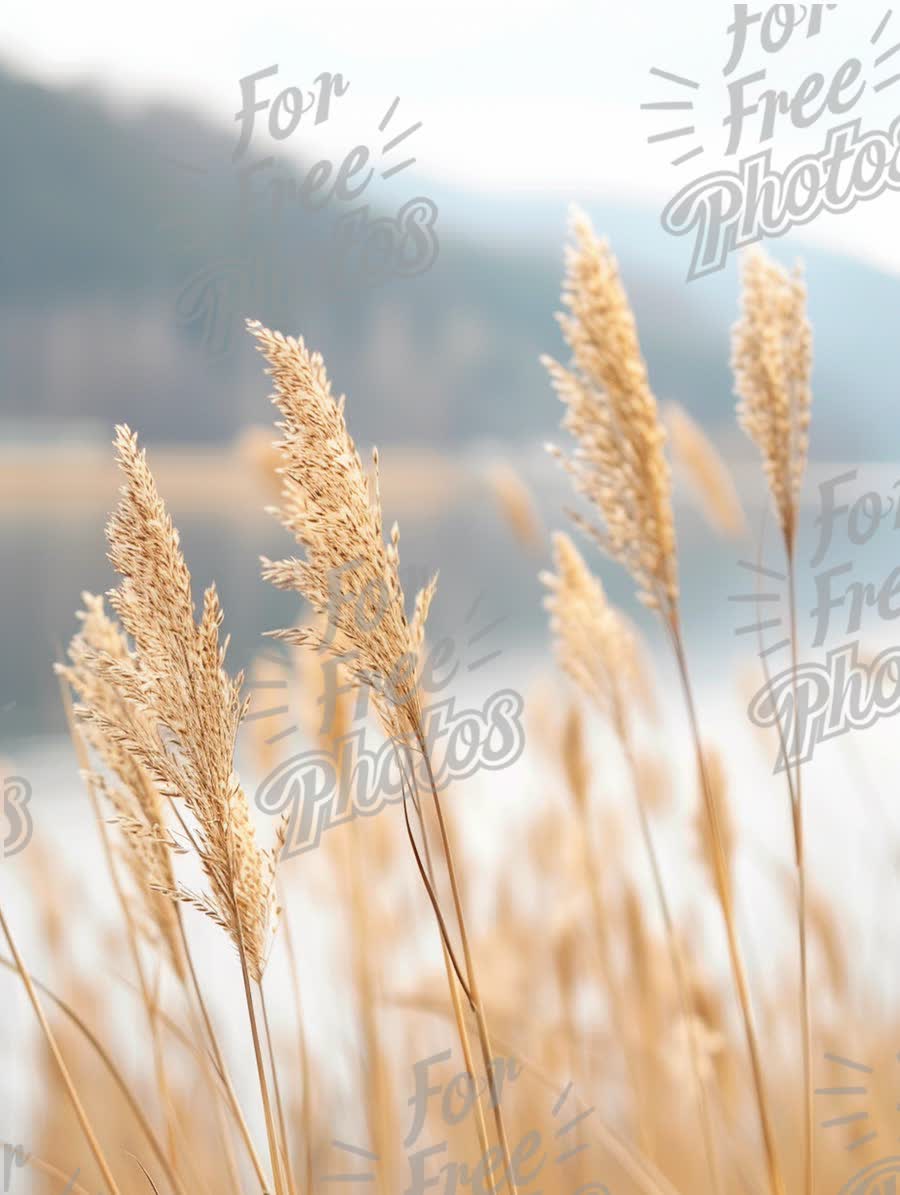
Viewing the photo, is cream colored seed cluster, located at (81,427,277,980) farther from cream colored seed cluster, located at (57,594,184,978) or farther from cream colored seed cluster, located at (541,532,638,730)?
cream colored seed cluster, located at (541,532,638,730)

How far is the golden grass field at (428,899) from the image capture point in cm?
64

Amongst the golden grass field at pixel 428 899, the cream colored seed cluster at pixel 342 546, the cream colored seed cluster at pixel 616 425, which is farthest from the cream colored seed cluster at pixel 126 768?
the cream colored seed cluster at pixel 616 425

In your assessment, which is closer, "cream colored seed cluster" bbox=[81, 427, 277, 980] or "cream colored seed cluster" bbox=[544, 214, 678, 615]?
"cream colored seed cluster" bbox=[81, 427, 277, 980]

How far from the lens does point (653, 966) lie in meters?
1.86

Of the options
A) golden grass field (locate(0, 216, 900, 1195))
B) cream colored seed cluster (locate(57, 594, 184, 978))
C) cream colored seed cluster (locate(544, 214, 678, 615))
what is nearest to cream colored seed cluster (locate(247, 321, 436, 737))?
golden grass field (locate(0, 216, 900, 1195))

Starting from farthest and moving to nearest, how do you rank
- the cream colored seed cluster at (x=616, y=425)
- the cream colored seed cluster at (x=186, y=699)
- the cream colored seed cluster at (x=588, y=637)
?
the cream colored seed cluster at (x=588, y=637), the cream colored seed cluster at (x=616, y=425), the cream colored seed cluster at (x=186, y=699)

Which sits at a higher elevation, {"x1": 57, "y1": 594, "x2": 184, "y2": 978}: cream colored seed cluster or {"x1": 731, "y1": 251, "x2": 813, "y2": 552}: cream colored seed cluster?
{"x1": 731, "y1": 251, "x2": 813, "y2": 552}: cream colored seed cluster

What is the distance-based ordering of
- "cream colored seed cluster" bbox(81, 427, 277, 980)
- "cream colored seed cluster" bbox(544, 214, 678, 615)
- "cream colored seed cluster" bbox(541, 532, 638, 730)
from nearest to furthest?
"cream colored seed cluster" bbox(81, 427, 277, 980) → "cream colored seed cluster" bbox(544, 214, 678, 615) → "cream colored seed cluster" bbox(541, 532, 638, 730)

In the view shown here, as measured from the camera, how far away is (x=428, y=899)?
1.67 metres

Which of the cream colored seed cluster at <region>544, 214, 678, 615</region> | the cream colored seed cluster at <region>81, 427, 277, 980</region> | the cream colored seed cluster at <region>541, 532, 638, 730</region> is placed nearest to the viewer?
the cream colored seed cluster at <region>81, 427, 277, 980</region>

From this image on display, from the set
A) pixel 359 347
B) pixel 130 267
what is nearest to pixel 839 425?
pixel 359 347

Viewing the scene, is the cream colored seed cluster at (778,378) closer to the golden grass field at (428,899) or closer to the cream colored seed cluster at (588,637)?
the golden grass field at (428,899)

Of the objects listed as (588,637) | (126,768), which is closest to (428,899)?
(588,637)

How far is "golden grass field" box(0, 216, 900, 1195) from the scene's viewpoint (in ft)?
2.09
